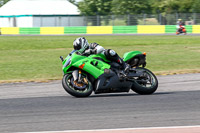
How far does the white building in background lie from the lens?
5797 cm

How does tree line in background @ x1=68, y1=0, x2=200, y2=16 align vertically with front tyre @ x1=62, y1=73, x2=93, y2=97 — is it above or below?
above

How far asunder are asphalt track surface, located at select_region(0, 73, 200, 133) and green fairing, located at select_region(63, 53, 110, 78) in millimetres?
540

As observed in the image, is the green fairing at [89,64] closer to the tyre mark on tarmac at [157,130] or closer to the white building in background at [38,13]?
the tyre mark on tarmac at [157,130]

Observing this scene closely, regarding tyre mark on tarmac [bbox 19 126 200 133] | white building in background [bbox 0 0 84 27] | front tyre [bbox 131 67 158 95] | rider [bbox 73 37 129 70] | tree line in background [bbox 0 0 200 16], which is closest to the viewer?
tyre mark on tarmac [bbox 19 126 200 133]

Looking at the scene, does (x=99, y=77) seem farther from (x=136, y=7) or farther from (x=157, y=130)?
(x=136, y=7)

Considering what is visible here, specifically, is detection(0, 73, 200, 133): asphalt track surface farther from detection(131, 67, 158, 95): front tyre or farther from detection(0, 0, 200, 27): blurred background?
detection(0, 0, 200, 27): blurred background

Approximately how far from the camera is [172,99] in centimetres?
761

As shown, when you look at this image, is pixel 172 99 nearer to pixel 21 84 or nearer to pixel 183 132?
pixel 183 132

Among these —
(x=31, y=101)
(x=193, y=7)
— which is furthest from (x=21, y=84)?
(x=193, y=7)

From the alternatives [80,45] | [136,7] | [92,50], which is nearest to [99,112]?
[92,50]

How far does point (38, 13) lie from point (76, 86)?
2213 inches

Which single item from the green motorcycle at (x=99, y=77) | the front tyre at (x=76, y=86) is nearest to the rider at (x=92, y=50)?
the green motorcycle at (x=99, y=77)

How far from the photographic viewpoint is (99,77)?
7.93 meters

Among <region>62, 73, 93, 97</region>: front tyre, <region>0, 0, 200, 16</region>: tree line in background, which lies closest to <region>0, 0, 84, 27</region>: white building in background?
<region>0, 0, 200, 16</region>: tree line in background
